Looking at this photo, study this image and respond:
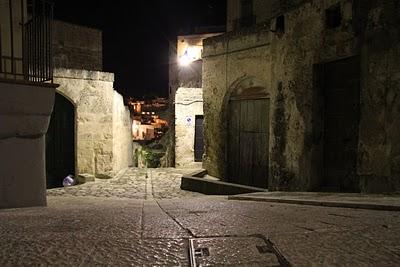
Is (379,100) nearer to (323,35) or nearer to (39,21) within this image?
(323,35)

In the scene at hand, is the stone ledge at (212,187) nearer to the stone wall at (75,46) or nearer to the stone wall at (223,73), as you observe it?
the stone wall at (223,73)

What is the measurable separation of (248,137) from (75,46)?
11996 millimetres

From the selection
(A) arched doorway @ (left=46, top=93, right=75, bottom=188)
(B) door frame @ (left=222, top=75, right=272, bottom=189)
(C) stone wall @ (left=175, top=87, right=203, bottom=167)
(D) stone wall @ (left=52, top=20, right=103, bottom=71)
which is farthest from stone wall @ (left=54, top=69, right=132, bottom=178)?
(D) stone wall @ (left=52, top=20, right=103, bottom=71)

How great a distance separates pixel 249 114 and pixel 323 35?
13.7 ft

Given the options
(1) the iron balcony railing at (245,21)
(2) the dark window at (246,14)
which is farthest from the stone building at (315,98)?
(2) the dark window at (246,14)

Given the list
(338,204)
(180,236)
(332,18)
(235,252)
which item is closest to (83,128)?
(332,18)

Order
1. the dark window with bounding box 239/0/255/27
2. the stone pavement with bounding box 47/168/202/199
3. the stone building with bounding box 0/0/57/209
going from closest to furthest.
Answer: the stone building with bounding box 0/0/57/209 < the stone pavement with bounding box 47/168/202/199 < the dark window with bounding box 239/0/255/27

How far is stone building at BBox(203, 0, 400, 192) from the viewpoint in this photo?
5.68 m

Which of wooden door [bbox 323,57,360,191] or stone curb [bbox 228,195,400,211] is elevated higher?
wooden door [bbox 323,57,360,191]

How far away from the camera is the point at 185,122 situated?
1727 cm

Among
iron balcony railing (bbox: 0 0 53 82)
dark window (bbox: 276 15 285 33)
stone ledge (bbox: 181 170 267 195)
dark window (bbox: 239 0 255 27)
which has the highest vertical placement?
dark window (bbox: 239 0 255 27)

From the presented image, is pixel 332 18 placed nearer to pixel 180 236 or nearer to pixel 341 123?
pixel 341 123

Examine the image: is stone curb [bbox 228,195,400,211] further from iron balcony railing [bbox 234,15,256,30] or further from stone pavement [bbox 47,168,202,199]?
iron balcony railing [bbox 234,15,256,30]

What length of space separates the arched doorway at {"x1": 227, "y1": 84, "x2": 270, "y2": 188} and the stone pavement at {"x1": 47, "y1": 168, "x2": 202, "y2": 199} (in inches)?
73.1
